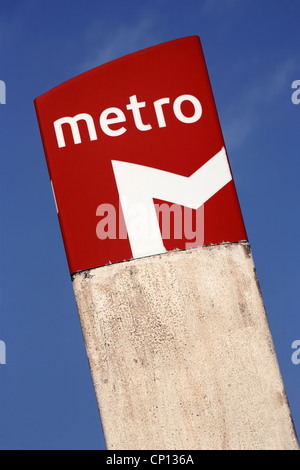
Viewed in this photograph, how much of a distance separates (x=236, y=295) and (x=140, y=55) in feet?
4.73

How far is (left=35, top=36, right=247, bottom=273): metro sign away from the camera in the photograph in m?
2.87

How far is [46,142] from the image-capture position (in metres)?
3.03

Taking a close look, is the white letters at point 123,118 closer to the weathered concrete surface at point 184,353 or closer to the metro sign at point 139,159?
the metro sign at point 139,159

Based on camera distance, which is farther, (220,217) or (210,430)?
(220,217)

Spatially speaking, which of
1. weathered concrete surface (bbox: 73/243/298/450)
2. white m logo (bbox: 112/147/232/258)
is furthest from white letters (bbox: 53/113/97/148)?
weathered concrete surface (bbox: 73/243/298/450)

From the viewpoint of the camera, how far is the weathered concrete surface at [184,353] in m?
2.66

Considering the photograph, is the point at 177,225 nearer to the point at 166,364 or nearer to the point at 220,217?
the point at 220,217

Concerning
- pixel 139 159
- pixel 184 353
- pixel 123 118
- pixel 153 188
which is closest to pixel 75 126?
pixel 123 118

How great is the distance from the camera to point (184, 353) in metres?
2.71

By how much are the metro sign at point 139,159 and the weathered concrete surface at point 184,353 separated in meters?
0.13

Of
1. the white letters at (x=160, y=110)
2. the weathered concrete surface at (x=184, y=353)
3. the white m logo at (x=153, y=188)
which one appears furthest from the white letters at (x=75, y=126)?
the weathered concrete surface at (x=184, y=353)

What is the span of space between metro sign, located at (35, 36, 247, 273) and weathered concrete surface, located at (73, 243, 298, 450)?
0.13m

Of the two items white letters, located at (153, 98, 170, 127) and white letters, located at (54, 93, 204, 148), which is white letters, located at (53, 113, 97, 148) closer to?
white letters, located at (54, 93, 204, 148)
